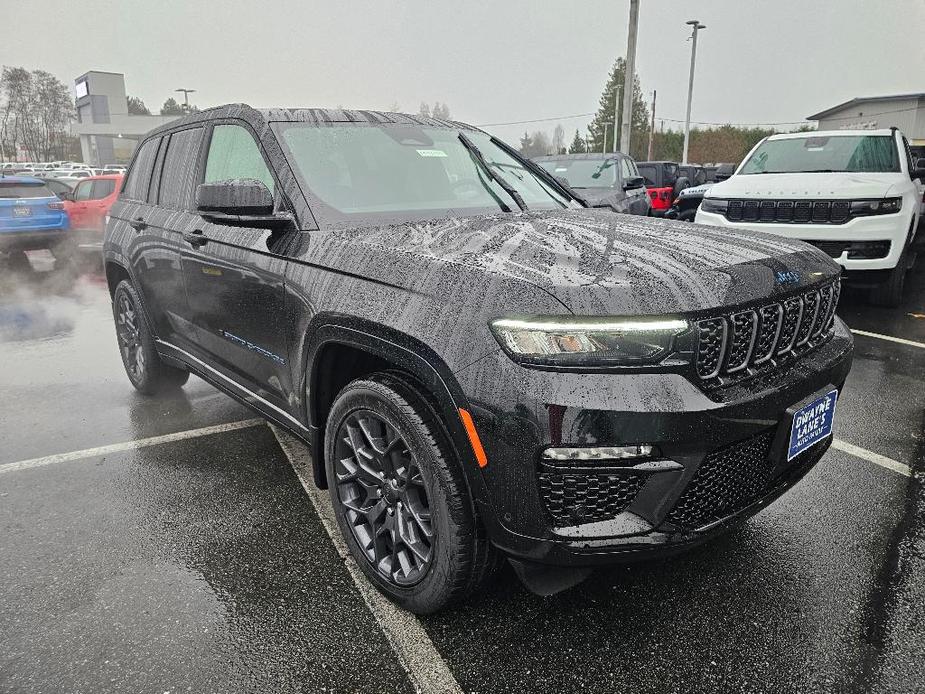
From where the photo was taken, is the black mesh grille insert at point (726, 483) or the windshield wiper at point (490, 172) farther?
the windshield wiper at point (490, 172)

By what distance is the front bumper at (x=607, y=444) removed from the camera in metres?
1.76

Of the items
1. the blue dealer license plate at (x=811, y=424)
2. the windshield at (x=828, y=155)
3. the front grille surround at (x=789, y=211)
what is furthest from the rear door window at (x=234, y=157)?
the windshield at (x=828, y=155)

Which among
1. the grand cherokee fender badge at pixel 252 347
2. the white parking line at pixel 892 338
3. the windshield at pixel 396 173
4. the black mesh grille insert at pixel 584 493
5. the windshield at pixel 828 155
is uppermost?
the windshield at pixel 828 155

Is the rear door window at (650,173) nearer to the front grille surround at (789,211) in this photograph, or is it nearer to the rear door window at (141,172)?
the front grille surround at (789,211)

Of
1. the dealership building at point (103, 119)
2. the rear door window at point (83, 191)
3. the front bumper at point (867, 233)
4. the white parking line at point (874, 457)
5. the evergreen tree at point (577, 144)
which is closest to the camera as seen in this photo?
the white parking line at point (874, 457)

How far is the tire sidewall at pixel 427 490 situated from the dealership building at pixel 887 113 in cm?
4910

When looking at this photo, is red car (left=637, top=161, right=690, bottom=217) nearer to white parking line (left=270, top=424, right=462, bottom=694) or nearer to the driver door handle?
the driver door handle

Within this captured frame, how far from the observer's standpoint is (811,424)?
86.2 inches

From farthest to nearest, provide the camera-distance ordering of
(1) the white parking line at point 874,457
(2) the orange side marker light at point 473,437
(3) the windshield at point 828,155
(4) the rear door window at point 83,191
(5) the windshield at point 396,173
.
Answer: (4) the rear door window at point 83,191
(3) the windshield at point 828,155
(1) the white parking line at point 874,457
(5) the windshield at point 396,173
(2) the orange side marker light at point 473,437

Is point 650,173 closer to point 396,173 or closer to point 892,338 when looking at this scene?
point 892,338

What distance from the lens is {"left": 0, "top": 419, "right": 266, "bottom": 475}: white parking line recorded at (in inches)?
146

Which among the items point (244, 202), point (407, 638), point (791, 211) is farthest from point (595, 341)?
point (791, 211)

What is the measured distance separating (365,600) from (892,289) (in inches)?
264

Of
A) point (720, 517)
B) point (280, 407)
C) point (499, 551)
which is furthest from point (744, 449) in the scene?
point (280, 407)
